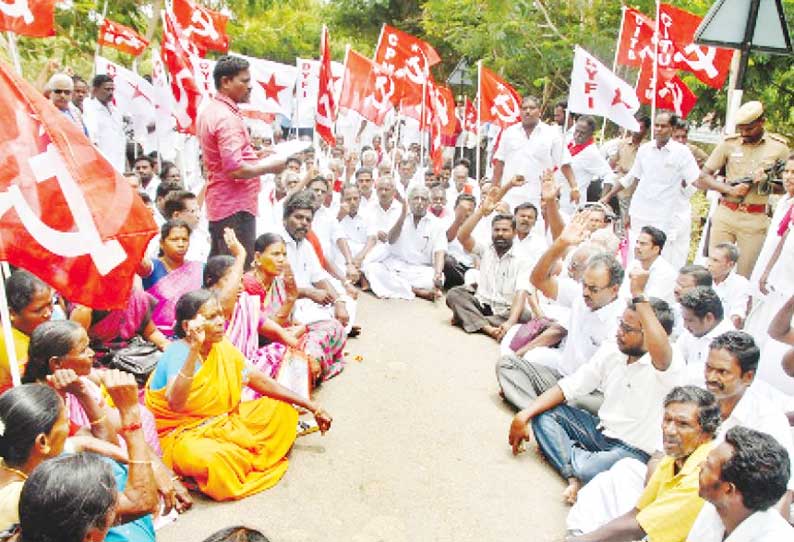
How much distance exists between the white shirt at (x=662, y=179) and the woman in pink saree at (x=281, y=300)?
3.45 m

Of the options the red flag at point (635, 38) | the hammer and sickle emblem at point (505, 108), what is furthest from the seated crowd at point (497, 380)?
the hammer and sickle emblem at point (505, 108)

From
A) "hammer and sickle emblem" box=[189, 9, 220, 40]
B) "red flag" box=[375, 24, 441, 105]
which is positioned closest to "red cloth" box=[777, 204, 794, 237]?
"red flag" box=[375, 24, 441, 105]

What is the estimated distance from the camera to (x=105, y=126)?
7.79 metres

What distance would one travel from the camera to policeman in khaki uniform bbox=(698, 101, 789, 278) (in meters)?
5.91

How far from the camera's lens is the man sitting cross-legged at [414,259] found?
8000 mm

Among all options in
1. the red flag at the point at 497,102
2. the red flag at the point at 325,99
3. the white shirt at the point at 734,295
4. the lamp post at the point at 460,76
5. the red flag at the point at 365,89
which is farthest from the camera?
the lamp post at the point at 460,76

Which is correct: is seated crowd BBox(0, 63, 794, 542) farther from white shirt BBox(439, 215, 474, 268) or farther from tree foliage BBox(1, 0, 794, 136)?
tree foliage BBox(1, 0, 794, 136)

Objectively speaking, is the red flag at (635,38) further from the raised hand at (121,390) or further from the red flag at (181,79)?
the raised hand at (121,390)

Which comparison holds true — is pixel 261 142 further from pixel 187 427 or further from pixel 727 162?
pixel 187 427

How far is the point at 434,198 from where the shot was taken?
342 inches

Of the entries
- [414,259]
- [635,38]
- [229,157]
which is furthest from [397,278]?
[635,38]

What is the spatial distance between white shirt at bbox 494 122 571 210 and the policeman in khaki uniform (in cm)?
203

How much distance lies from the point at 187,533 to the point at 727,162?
5150 mm

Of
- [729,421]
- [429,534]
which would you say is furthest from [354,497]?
[729,421]
